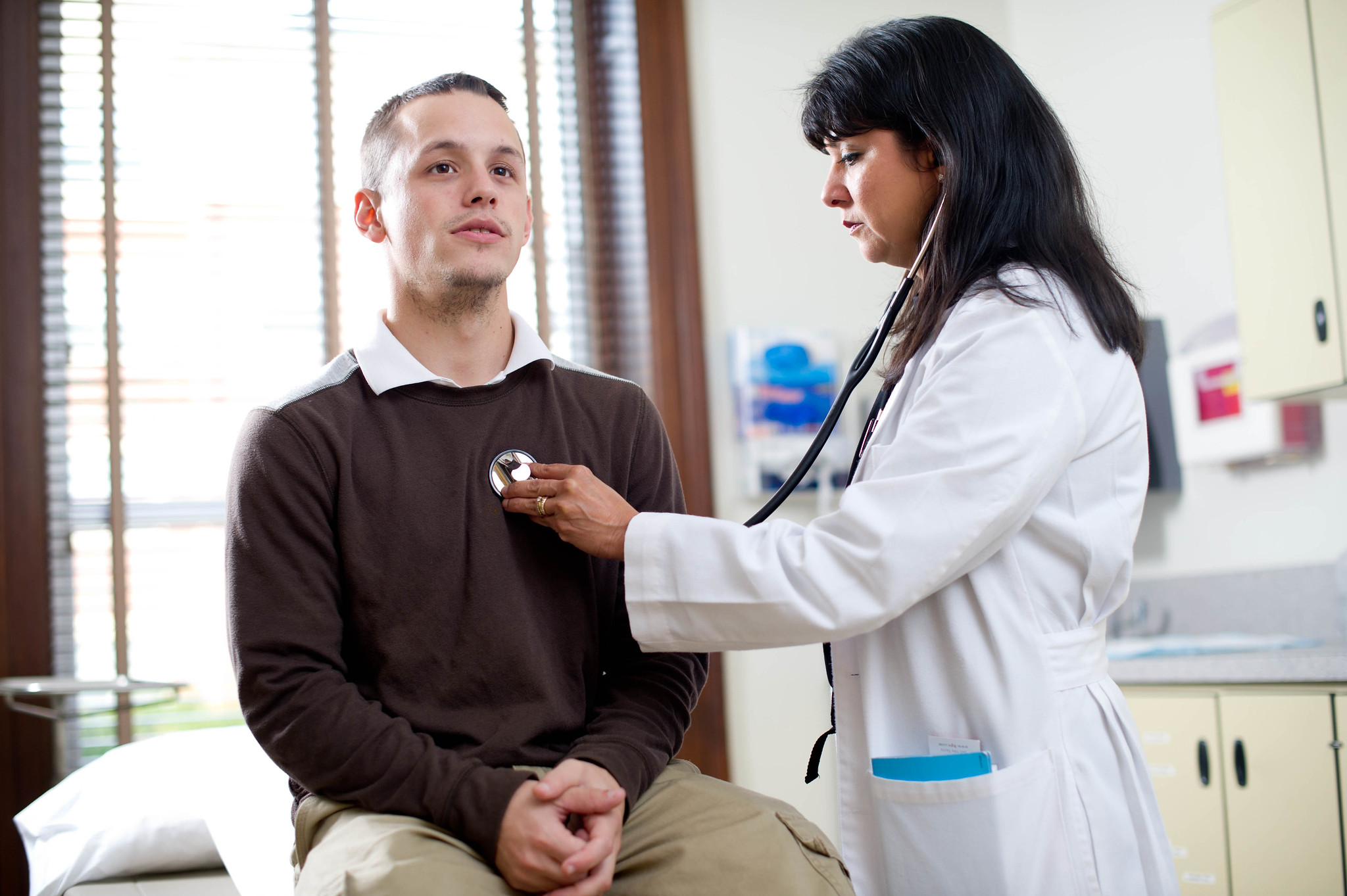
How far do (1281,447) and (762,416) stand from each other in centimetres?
126

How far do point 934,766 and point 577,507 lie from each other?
1.55 feet

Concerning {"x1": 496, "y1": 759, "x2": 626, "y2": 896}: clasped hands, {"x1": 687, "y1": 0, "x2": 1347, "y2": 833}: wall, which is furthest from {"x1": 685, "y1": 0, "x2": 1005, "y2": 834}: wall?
{"x1": 496, "y1": 759, "x2": 626, "y2": 896}: clasped hands

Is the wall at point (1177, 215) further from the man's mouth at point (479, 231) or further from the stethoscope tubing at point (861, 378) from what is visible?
the man's mouth at point (479, 231)

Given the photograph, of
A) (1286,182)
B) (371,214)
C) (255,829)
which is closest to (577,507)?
(371,214)

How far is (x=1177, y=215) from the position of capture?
2930 millimetres

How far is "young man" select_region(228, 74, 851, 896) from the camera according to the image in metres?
1.09

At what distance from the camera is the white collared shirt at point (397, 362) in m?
1.29

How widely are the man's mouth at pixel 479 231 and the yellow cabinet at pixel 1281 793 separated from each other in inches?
69.8

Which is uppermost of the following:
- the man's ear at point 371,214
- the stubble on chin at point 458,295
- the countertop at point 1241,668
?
the man's ear at point 371,214

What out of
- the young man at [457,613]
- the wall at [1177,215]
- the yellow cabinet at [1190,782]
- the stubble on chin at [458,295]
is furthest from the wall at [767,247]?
the stubble on chin at [458,295]

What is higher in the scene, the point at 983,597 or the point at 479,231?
the point at 479,231

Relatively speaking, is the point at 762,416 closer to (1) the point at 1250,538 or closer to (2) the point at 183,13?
(1) the point at 1250,538

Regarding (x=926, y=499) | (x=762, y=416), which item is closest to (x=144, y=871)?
(x=926, y=499)

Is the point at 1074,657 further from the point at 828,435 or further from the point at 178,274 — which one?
the point at 178,274
